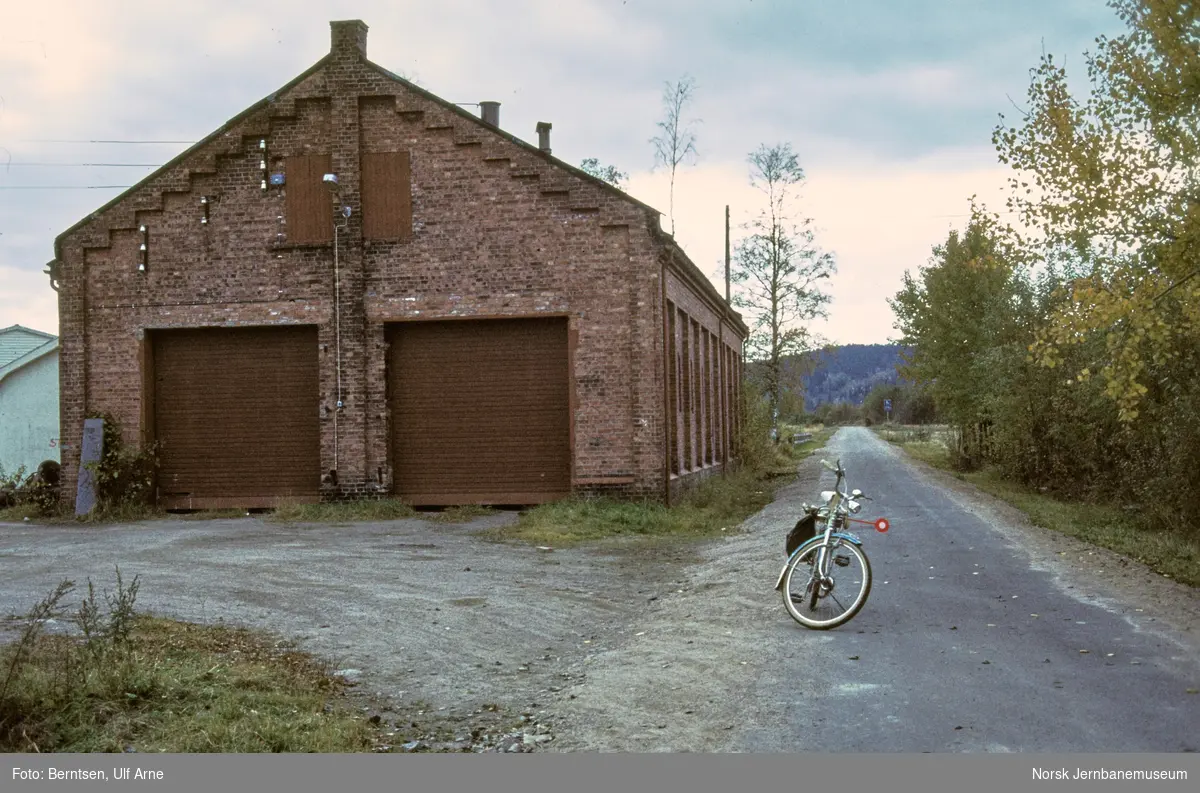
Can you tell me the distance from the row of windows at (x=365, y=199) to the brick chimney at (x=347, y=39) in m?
1.89

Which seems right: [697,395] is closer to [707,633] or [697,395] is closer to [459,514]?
[459,514]

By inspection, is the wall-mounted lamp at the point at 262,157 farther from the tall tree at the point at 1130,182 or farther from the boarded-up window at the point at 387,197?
the tall tree at the point at 1130,182

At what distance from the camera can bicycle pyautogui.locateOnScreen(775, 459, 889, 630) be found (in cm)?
866

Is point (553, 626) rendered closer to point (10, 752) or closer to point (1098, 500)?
point (10, 752)

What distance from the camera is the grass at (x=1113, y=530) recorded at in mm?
12023

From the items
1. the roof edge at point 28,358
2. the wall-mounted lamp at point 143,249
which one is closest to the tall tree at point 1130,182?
the wall-mounted lamp at point 143,249

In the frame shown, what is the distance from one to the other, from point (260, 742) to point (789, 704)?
2857mm

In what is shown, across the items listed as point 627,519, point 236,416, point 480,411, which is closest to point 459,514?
point 480,411

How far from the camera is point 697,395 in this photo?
26406 mm

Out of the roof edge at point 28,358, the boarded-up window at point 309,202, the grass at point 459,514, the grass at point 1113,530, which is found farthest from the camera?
the roof edge at point 28,358

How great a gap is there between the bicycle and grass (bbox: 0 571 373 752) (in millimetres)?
3713

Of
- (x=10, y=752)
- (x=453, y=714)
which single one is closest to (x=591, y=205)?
(x=453, y=714)

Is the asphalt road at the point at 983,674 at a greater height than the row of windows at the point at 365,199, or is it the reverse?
the row of windows at the point at 365,199

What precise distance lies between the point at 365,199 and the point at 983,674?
15185 mm
